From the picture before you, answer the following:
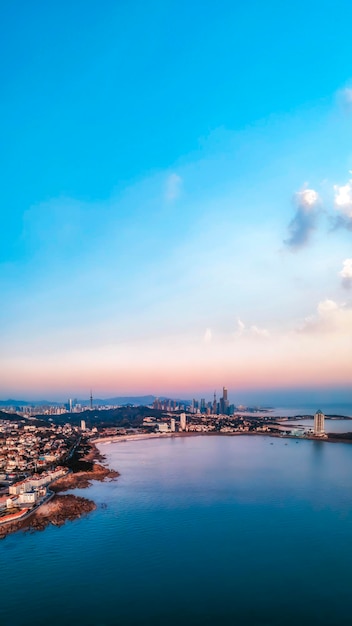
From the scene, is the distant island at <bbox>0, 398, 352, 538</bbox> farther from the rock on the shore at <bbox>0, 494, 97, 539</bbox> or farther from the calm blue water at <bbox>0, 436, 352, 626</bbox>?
the calm blue water at <bbox>0, 436, 352, 626</bbox>

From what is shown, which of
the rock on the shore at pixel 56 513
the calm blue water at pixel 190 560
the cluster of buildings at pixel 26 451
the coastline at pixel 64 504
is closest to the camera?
the calm blue water at pixel 190 560

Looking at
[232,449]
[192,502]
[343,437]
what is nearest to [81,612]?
[192,502]

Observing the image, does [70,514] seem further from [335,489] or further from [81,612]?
[335,489]

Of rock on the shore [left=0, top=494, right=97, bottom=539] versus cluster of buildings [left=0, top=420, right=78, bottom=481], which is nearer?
rock on the shore [left=0, top=494, right=97, bottom=539]

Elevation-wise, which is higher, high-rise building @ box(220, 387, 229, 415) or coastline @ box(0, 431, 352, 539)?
coastline @ box(0, 431, 352, 539)

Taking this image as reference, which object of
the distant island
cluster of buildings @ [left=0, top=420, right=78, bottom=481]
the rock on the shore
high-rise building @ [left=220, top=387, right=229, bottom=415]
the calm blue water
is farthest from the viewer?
high-rise building @ [left=220, top=387, right=229, bottom=415]

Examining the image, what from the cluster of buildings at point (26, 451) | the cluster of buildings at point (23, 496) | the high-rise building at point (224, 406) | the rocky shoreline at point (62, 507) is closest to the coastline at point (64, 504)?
the rocky shoreline at point (62, 507)

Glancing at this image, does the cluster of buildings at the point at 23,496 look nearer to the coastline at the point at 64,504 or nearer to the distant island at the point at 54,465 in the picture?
the distant island at the point at 54,465

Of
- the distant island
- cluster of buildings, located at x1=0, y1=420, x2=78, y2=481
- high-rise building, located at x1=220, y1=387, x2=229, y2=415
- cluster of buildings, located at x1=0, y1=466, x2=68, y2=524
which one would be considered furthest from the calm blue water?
high-rise building, located at x1=220, y1=387, x2=229, y2=415
